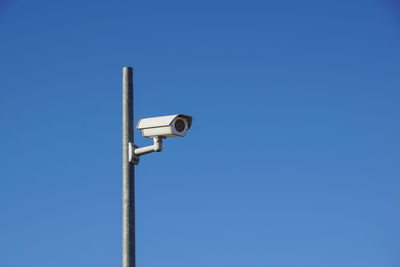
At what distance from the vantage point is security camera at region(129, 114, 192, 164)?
41.4ft

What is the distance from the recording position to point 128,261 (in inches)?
488

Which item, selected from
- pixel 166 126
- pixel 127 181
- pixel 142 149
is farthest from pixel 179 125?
pixel 127 181

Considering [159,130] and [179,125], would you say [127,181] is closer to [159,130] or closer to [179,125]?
[159,130]

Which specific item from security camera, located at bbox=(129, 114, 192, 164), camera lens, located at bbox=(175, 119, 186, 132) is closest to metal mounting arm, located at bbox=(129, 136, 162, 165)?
security camera, located at bbox=(129, 114, 192, 164)

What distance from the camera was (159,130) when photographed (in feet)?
41.5

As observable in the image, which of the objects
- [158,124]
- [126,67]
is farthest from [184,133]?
[126,67]

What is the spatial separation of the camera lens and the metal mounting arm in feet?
0.90

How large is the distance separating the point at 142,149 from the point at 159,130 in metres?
0.33

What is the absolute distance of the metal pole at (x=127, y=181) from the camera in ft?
40.8

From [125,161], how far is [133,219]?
0.77m

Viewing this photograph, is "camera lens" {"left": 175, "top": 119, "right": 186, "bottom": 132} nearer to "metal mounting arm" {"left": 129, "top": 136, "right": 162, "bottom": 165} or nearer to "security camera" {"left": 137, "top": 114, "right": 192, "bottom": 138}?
"security camera" {"left": 137, "top": 114, "right": 192, "bottom": 138}

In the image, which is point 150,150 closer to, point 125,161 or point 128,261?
point 125,161

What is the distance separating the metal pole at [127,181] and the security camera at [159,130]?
0.38 feet

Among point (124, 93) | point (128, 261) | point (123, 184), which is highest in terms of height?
point (124, 93)
